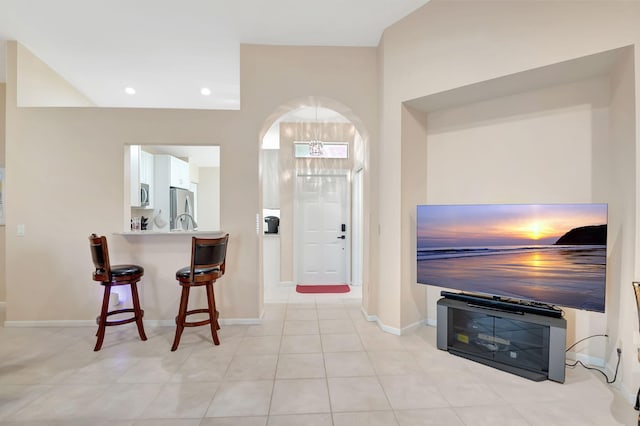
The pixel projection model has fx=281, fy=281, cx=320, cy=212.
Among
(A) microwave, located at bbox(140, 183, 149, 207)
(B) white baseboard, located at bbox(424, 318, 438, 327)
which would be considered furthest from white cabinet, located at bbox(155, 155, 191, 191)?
(B) white baseboard, located at bbox(424, 318, 438, 327)

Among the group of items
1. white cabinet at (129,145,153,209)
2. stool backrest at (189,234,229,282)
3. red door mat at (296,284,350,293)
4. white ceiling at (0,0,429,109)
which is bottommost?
red door mat at (296,284,350,293)

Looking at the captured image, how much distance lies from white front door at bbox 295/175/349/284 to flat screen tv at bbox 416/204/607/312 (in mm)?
2391

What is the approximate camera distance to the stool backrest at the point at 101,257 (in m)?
2.59

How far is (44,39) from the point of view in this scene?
122 inches

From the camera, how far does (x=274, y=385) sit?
6.82ft

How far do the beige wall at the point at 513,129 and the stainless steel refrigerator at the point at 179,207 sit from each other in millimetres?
3864

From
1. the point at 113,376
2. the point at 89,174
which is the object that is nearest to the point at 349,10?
the point at 89,174

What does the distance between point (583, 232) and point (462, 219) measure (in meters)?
0.79

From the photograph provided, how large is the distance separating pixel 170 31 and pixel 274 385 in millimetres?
3595

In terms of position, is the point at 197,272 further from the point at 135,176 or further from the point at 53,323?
the point at 135,176

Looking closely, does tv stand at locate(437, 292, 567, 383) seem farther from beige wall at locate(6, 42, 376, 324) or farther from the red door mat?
the red door mat

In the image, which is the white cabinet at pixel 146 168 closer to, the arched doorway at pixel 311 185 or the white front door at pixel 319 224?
the arched doorway at pixel 311 185

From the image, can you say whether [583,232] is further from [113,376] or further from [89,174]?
[89,174]

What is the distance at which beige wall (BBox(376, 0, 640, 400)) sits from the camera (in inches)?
79.9
